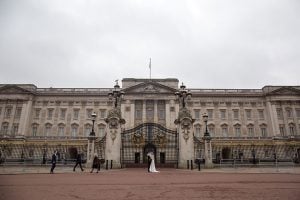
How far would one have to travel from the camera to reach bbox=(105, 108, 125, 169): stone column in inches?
829

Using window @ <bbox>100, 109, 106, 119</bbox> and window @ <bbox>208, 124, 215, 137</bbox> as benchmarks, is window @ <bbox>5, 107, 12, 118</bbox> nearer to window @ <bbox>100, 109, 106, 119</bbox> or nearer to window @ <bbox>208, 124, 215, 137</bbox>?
window @ <bbox>100, 109, 106, 119</bbox>

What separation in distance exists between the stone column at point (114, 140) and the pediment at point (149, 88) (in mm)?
32415

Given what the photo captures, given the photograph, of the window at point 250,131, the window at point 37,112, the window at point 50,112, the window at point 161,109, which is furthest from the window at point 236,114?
the window at point 37,112

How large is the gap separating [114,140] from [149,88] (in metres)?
33.7

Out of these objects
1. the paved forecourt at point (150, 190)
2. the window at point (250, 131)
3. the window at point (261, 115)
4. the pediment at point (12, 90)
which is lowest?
the paved forecourt at point (150, 190)

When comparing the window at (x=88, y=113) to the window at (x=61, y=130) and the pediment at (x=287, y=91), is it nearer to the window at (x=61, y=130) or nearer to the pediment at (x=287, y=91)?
the window at (x=61, y=130)

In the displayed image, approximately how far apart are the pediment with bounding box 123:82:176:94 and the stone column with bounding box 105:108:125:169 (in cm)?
3242

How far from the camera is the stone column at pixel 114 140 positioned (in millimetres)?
21047

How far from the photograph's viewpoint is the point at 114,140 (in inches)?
836

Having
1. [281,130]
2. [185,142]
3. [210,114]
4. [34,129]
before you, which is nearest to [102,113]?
[34,129]

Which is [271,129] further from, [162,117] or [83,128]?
[83,128]

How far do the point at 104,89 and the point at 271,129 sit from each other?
39.5 m

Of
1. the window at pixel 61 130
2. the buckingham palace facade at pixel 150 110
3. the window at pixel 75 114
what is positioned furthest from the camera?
the window at pixel 75 114

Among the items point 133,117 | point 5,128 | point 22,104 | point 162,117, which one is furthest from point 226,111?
point 5,128
